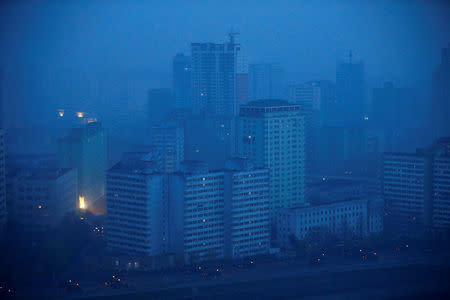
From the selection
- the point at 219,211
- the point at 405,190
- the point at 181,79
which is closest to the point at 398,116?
the point at 181,79

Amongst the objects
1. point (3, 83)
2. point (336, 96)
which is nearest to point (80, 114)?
point (3, 83)

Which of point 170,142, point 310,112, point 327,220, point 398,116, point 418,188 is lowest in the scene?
point 327,220

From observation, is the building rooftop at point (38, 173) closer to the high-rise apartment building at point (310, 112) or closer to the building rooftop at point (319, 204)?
the building rooftop at point (319, 204)

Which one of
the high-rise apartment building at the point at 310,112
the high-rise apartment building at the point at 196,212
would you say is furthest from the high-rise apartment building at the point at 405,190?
the high-rise apartment building at the point at 310,112

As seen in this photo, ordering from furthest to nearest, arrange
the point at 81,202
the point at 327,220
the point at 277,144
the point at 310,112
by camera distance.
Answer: the point at 310,112 → the point at 81,202 → the point at 277,144 → the point at 327,220

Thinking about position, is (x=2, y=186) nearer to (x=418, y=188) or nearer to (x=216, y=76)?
(x=418, y=188)

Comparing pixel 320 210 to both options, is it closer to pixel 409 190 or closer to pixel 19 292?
pixel 409 190

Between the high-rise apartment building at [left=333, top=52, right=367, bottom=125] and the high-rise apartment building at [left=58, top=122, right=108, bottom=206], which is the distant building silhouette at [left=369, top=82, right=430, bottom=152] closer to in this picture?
the high-rise apartment building at [left=333, top=52, right=367, bottom=125]
